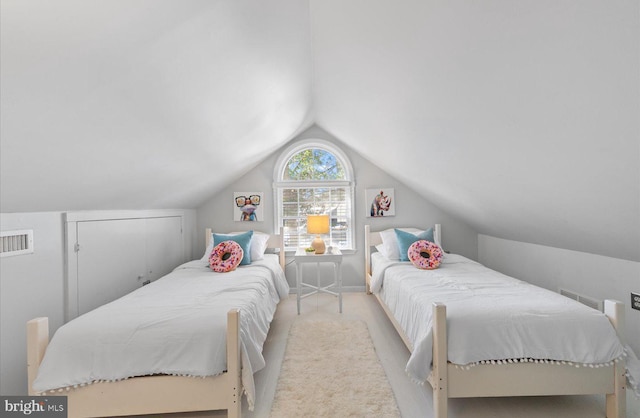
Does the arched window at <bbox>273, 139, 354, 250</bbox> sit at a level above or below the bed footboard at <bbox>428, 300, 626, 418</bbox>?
above

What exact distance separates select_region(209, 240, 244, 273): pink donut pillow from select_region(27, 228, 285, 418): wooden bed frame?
1.57 metres

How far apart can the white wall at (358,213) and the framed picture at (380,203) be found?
0.20ft

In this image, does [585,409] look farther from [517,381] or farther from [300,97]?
[300,97]

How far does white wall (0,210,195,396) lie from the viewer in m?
1.74

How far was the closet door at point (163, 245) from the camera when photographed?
129 inches

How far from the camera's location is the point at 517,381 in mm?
1706

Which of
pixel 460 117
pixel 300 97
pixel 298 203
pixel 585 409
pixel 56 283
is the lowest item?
pixel 585 409

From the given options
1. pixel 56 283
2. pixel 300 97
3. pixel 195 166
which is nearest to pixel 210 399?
pixel 56 283

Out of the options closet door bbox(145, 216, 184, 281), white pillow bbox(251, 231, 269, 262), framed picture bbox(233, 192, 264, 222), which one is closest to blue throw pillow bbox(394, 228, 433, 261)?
white pillow bbox(251, 231, 269, 262)

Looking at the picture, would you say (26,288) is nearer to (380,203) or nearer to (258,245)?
(258,245)

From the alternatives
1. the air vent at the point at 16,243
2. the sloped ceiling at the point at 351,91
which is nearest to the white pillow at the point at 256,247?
the sloped ceiling at the point at 351,91

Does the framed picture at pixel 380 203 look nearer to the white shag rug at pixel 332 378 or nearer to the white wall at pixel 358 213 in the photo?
the white wall at pixel 358 213

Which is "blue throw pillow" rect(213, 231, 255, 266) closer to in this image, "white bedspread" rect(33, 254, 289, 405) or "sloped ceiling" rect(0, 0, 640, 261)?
"sloped ceiling" rect(0, 0, 640, 261)

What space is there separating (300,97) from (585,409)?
306 centimetres
